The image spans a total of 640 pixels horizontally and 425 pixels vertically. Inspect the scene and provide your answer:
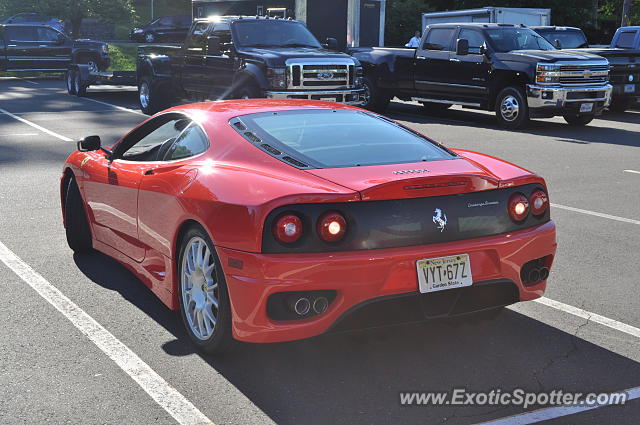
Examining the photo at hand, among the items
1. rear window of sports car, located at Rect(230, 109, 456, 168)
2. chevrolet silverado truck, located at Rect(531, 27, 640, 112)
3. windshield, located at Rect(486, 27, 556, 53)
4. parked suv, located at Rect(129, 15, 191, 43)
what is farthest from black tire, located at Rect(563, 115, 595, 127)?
parked suv, located at Rect(129, 15, 191, 43)

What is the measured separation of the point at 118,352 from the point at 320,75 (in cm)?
1218

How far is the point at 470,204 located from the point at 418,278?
0.51m

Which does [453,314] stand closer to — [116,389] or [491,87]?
[116,389]

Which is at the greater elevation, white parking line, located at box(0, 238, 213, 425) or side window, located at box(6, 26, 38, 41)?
side window, located at box(6, 26, 38, 41)

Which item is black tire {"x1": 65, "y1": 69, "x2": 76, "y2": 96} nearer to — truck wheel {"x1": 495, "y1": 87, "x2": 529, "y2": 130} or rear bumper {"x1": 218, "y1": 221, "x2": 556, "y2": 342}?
truck wheel {"x1": 495, "y1": 87, "x2": 529, "y2": 130}

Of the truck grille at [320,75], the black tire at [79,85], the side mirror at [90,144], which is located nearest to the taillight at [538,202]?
the side mirror at [90,144]

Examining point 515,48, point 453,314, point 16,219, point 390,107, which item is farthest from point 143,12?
point 453,314

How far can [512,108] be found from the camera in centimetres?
1664

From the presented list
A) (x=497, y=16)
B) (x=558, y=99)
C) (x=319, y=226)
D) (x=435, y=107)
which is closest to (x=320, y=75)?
(x=558, y=99)

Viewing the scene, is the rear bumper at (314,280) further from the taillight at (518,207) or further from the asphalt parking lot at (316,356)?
the taillight at (518,207)

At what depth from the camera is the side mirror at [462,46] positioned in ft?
56.9

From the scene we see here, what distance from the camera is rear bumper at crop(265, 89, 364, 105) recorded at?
51.5 ft

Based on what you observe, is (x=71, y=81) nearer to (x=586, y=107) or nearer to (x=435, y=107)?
(x=435, y=107)

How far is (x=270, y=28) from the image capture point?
17.0 meters
